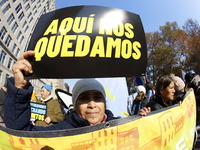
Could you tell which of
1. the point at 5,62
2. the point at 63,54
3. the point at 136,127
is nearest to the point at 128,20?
the point at 63,54

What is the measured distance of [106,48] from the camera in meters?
1.23

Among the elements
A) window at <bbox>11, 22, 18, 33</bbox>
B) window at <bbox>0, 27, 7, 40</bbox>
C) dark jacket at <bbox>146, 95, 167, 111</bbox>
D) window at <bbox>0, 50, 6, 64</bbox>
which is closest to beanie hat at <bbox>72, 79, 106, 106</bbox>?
dark jacket at <bbox>146, 95, 167, 111</bbox>

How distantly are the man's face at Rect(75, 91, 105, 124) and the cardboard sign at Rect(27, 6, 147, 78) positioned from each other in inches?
10.8

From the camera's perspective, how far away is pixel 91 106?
4.44 ft

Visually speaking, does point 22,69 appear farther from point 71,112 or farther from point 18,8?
point 18,8

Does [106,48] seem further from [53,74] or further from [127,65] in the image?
[53,74]

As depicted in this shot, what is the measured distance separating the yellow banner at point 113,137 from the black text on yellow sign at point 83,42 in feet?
1.58

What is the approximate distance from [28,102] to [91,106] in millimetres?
460

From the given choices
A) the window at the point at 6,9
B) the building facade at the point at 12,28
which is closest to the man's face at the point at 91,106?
the building facade at the point at 12,28

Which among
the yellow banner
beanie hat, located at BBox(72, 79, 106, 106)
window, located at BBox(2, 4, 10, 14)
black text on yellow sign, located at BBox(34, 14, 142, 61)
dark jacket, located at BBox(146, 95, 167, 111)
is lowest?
the yellow banner

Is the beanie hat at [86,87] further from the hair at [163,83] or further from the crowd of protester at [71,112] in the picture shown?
the hair at [163,83]

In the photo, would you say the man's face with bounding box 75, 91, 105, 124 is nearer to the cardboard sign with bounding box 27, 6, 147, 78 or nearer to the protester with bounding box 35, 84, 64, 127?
the cardboard sign with bounding box 27, 6, 147, 78

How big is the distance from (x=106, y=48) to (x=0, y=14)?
3034 cm

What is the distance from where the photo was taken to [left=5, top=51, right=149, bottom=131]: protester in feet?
3.81
